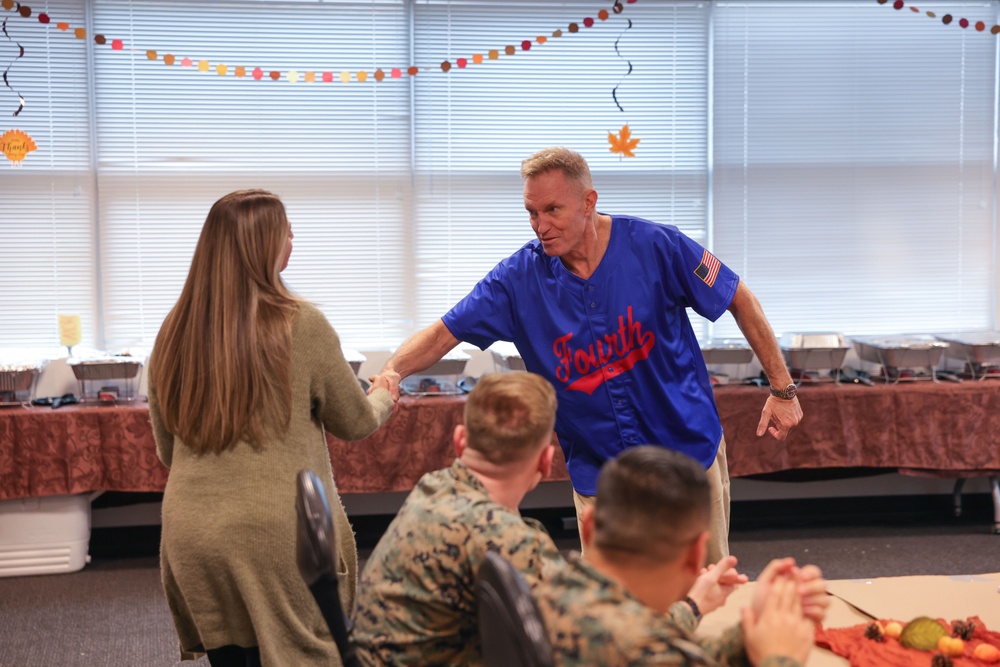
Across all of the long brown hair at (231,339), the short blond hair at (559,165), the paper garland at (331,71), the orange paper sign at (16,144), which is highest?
the paper garland at (331,71)

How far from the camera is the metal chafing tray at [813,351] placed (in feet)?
14.5

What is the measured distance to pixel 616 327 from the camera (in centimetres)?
241

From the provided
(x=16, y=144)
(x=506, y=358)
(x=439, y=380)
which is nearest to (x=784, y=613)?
(x=506, y=358)

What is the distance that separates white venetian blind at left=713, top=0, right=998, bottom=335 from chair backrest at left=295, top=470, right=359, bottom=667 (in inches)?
147

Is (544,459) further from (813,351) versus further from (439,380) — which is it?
(813,351)

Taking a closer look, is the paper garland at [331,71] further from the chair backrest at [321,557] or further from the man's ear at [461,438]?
the chair backrest at [321,557]

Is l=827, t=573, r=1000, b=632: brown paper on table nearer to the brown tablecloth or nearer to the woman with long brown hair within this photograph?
the woman with long brown hair

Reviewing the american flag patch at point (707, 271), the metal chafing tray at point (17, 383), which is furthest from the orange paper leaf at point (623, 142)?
the metal chafing tray at point (17, 383)

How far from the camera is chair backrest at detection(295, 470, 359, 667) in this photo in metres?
1.44

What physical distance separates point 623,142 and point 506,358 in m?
1.18

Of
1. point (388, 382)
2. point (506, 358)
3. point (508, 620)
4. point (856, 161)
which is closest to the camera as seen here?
point (508, 620)

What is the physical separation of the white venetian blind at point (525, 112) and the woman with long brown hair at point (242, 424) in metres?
2.89

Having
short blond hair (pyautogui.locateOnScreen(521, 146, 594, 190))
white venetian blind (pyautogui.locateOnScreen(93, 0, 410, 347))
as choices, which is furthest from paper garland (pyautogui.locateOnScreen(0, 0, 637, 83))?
short blond hair (pyautogui.locateOnScreen(521, 146, 594, 190))

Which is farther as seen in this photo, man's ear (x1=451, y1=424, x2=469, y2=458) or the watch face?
the watch face
